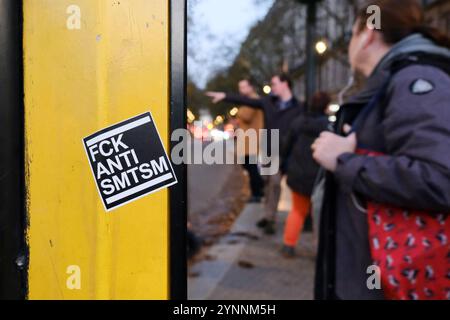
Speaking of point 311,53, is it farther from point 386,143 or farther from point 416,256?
point 416,256

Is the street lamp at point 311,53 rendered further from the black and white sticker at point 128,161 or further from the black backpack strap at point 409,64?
the black and white sticker at point 128,161

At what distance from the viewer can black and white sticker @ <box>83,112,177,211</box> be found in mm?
1021

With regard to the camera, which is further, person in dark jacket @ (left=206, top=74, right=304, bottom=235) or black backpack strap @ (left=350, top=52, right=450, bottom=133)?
person in dark jacket @ (left=206, top=74, right=304, bottom=235)

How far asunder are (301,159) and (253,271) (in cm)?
130

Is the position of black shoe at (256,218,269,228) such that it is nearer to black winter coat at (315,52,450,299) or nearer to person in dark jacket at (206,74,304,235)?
person in dark jacket at (206,74,304,235)

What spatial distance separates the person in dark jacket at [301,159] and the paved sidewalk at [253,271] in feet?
1.25

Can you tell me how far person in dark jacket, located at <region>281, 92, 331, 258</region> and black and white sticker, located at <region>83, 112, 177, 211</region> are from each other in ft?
11.3

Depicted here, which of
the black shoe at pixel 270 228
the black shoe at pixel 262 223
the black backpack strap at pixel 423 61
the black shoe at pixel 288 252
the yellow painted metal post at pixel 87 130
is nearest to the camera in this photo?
the yellow painted metal post at pixel 87 130

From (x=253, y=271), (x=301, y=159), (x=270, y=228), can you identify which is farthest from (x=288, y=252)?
(x=301, y=159)

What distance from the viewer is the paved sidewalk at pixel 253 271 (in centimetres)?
394

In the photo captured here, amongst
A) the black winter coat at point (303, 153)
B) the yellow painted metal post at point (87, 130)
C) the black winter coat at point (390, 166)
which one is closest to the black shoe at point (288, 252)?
the black winter coat at point (303, 153)

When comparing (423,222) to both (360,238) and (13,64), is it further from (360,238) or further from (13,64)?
(13,64)

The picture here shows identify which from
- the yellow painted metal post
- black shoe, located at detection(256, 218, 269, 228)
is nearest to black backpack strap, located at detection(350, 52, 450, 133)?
the yellow painted metal post
